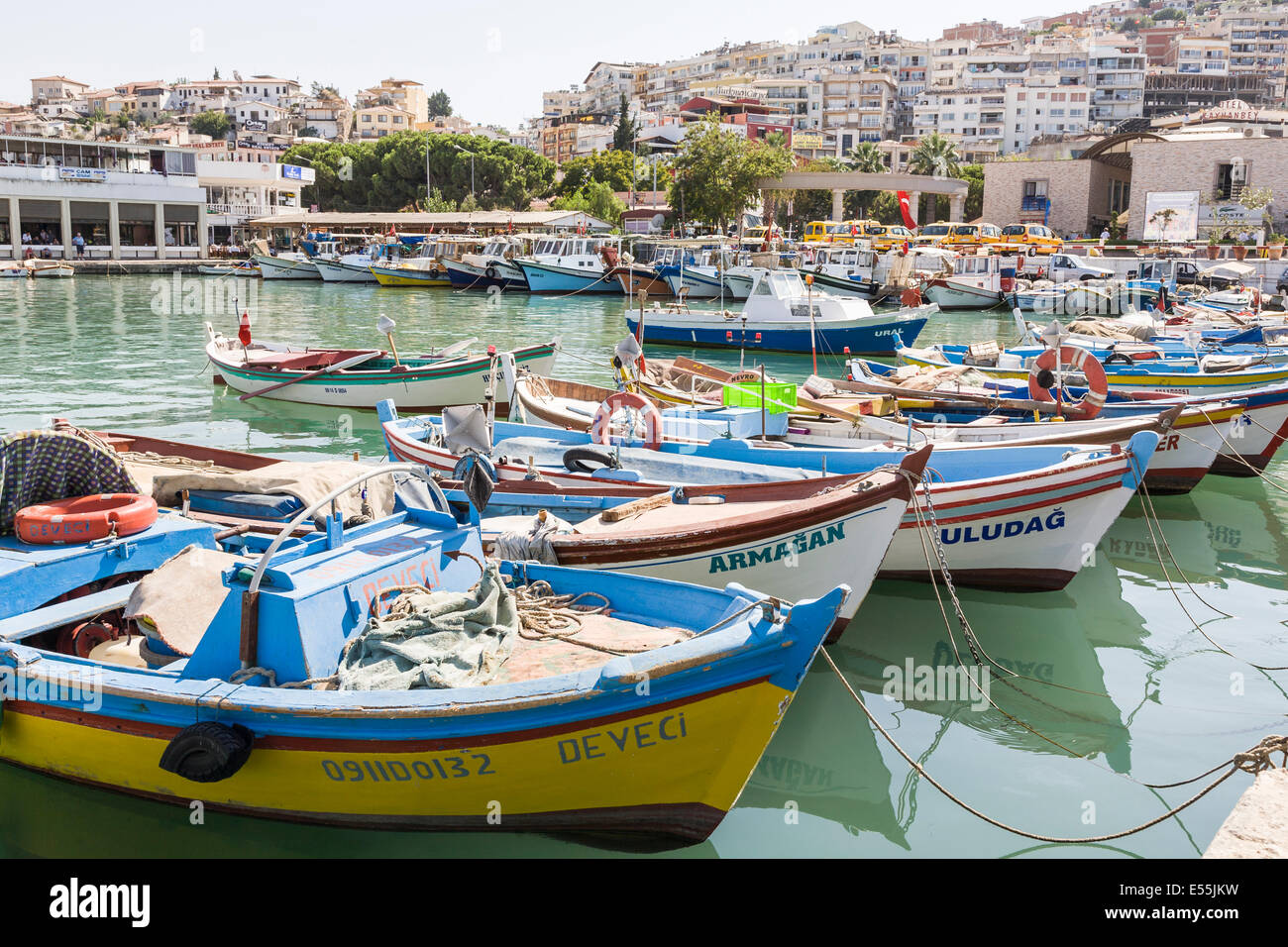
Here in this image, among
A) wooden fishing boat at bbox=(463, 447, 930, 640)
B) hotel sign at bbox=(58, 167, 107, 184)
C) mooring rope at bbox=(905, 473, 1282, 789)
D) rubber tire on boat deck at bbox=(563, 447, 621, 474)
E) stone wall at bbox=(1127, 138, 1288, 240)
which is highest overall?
stone wall at bbox=(1127, 138, 1288, 240)

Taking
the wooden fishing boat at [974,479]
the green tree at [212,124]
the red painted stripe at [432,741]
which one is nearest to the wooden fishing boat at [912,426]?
the wooden fishing boat at [974,479]

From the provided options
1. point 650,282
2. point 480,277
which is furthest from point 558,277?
point 650,282

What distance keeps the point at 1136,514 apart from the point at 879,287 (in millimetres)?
31339

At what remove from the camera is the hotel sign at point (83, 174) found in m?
64.2

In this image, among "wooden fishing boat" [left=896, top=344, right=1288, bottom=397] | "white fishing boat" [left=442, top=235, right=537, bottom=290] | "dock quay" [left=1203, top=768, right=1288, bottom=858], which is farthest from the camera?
"white fishing boat" [left=442, top=235, right=537, bottom=290]

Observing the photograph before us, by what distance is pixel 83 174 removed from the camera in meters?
64.9

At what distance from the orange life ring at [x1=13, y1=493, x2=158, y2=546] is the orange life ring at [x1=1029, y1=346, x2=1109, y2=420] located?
11112 mm

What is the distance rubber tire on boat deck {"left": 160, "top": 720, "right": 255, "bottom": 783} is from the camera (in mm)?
5445

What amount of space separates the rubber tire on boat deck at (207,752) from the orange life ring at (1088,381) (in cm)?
1156

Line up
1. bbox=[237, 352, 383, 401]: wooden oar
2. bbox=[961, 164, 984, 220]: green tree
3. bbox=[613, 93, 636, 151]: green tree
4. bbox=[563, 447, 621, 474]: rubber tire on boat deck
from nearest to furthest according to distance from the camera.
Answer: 1. bbox=[563, 447, 621, 474]: rubber tire on boat deck
2. bbox=[237, 352, 383, 401]: wooden oar
3. bbox=[961, 164, 984, 220]: green tree
4. bbox=[613, 93, 636, 151]: green tree

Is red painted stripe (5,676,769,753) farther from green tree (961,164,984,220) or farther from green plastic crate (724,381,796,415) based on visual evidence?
green tree (961,164,984,220)

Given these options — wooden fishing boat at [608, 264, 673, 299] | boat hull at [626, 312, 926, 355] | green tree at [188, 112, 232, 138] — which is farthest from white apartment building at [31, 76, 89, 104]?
boat hull at [626, 312, 926, 355]

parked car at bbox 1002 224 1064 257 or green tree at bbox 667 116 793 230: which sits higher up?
green tree at bbox 667 116 793 230

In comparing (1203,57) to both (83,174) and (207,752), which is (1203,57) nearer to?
(83,174)
